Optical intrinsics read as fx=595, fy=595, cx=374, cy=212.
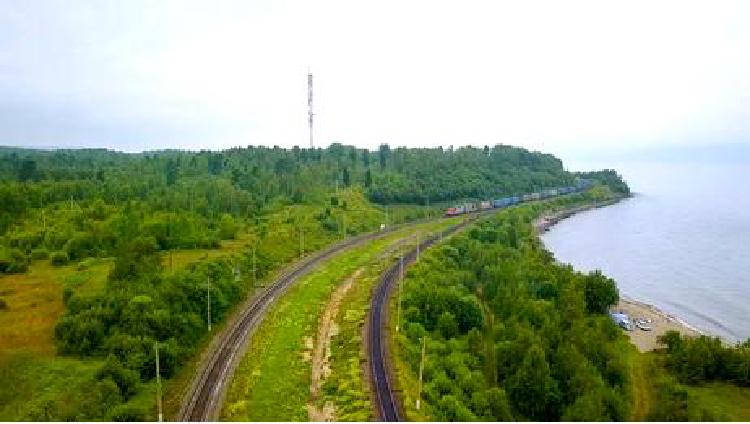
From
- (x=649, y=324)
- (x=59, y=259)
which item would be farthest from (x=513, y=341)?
(x=59, y=259)

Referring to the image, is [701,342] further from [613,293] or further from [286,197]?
[286,197]

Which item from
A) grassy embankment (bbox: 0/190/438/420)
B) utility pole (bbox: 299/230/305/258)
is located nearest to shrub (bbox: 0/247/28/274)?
grassy embankment (bbox: 0/190/438/420)

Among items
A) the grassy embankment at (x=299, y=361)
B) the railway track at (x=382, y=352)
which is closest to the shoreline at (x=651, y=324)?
the railway track at (x=382, y=352)

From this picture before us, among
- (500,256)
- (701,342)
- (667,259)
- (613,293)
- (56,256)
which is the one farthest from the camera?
(667,259)

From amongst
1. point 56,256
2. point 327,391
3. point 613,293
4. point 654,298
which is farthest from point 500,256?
point 56,256

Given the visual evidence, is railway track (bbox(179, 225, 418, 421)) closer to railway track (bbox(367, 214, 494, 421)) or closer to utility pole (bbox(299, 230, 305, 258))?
utility pole (bbox(299, 230, 305, 258))

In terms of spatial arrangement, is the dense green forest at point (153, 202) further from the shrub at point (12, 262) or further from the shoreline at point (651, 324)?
the shoreline at point (651, 324)

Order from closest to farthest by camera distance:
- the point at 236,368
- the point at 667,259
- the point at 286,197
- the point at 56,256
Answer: the point at 236,368 < the point at 56,256 < the point at 667,259 < the point at 286,197
